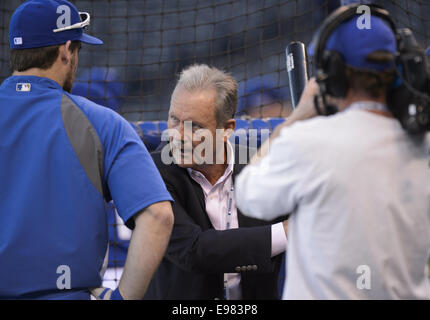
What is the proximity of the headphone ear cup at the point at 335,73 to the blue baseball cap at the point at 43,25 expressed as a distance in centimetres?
61

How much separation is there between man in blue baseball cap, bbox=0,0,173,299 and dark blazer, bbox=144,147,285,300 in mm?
243

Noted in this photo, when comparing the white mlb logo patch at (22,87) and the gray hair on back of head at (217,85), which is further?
the gray hair on back of head at (217,85)

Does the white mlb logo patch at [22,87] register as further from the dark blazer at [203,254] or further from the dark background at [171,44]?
the dark background at [171,44]

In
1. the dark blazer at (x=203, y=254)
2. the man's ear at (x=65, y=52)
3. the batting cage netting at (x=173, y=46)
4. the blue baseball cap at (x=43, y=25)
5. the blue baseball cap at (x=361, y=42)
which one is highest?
the batting cage netting at (x=173, y=46)

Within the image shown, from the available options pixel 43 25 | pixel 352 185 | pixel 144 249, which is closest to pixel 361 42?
pixel 352 185

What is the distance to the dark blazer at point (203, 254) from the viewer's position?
53.1 inches

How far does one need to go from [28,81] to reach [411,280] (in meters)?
0.88

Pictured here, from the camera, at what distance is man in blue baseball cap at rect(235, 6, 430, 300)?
86cm

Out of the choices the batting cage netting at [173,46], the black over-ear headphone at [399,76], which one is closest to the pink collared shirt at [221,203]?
the black over-ear headphone at [399,76]

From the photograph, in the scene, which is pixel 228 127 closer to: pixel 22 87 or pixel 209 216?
pixel 209 216

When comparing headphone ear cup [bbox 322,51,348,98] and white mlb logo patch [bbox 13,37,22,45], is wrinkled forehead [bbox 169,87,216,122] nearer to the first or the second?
white mlb logo patch [bbox 13,37,22,45]

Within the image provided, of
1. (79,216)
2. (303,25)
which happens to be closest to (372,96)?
(79,216)

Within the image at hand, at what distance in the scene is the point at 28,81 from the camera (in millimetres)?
1156

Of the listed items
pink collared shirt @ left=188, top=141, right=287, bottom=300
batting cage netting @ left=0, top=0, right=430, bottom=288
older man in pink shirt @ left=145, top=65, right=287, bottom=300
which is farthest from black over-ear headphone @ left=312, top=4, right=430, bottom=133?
batting cage netting @ left=0, top=0, right=430, bottom=288
